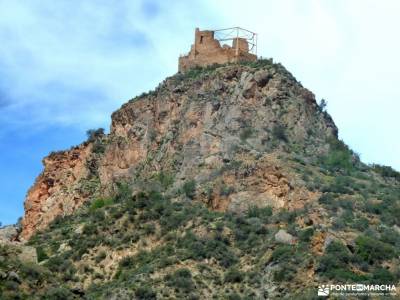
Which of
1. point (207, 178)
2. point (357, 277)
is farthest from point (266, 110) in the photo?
point (357, 277)

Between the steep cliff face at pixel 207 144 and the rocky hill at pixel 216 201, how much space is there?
10 centimetres

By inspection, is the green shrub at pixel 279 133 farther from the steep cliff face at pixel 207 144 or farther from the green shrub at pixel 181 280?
the green shrub at pixel 181 280

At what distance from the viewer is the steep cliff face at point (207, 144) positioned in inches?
2623

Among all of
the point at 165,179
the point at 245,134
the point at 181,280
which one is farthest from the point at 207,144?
the point at 181,280

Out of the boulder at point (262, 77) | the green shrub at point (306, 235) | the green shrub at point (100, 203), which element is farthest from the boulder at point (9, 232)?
the green shrub at point (306, 235)

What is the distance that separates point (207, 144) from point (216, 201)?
697 cm

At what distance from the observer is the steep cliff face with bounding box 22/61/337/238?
66.6 metres

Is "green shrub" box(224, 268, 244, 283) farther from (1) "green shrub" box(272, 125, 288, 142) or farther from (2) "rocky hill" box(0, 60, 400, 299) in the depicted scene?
(1) "green shrub" box(272, 125, 288, 142)

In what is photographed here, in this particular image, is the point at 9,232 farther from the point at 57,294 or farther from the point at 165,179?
the point at 57,294

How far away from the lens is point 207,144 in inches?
2827

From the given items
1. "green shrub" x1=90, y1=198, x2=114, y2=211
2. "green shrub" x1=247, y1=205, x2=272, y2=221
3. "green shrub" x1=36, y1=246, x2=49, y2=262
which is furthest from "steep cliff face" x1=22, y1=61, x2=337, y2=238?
"green shrub" x1=36, y1=246, x2=49, y2=262

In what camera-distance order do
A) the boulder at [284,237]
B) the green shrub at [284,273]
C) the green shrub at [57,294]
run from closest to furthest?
the green shrub at [57,294] < the green shrub at [284,273] < the boulder at [284,237]

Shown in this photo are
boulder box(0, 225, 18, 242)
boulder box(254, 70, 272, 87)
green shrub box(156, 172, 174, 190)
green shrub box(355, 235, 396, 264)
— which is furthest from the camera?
boulder box(0, 225, 18, 242)

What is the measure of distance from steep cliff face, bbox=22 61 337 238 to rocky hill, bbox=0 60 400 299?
10 cm
